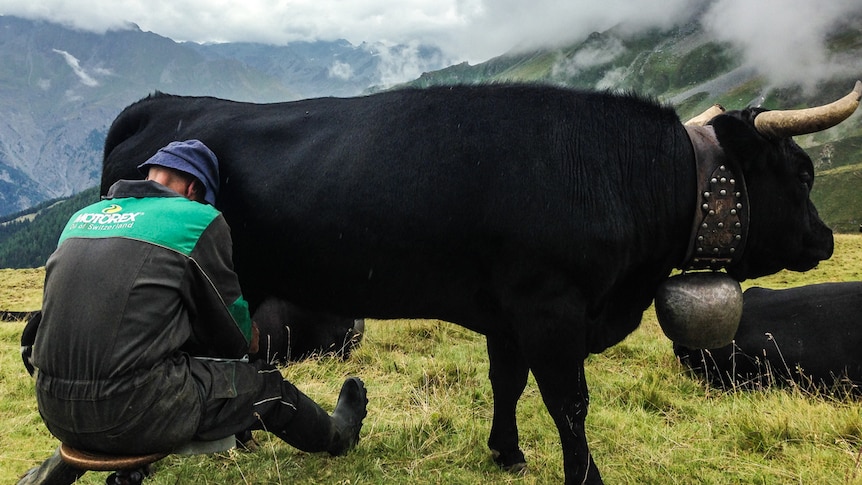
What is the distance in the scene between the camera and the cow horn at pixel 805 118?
12.2 ft

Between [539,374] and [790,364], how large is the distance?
4050 millimetres

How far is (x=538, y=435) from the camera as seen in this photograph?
5.17 meters

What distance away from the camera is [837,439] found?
4.55 meters

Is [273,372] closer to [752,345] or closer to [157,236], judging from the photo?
[157,236]

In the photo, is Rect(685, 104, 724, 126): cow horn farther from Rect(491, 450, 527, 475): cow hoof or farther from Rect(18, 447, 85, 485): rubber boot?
Rect(18, 447, 85, 485): rubber boot

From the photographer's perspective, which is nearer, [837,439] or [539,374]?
[539,374]

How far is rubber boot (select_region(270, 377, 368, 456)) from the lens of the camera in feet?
13.3

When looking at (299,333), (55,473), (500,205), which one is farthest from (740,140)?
(299,333)

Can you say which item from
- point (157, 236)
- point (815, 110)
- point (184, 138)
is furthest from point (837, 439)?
point (184, 138)

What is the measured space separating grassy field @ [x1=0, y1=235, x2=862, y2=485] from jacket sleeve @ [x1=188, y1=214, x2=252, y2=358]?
120 centimetres

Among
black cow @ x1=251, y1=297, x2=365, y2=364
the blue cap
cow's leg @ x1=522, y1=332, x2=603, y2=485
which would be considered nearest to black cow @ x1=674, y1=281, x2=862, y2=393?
cow's leg @ x1=522, y1=332, x2=603, y2=485

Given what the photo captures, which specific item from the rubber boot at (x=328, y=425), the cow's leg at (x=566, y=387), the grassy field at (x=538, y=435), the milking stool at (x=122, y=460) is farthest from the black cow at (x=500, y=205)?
the milking stool at (x=122, y=460)

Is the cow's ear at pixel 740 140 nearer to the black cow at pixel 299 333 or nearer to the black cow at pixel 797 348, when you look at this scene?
the black cow at pixel 797 348

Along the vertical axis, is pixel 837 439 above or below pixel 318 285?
below
